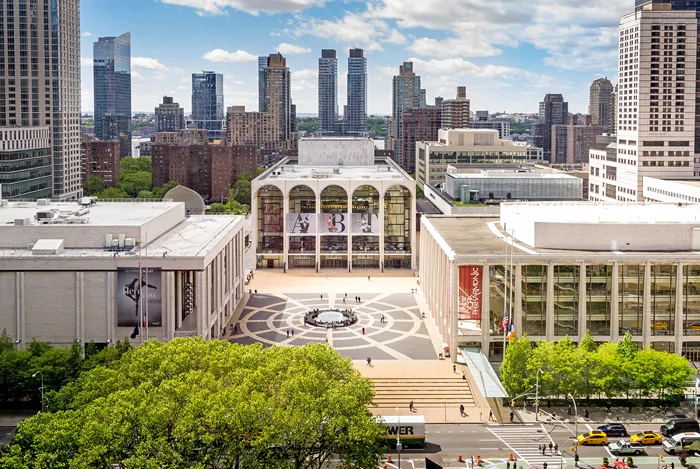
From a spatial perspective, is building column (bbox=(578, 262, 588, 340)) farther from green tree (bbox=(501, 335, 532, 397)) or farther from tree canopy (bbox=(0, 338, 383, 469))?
tree canopy (bbox=(0, 338, 383, 469))

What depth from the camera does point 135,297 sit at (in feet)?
298

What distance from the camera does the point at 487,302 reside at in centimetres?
9262

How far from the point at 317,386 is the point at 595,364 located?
32.5 m

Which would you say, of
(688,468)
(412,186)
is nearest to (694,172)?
(412,186)

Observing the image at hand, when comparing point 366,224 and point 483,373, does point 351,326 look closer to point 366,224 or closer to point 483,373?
point 483,373

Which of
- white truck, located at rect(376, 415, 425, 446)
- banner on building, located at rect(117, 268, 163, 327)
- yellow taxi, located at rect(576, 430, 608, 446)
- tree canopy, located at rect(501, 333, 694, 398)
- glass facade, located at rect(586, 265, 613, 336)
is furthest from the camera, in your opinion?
glass facade, located at rect(586, 265, 613, 336)

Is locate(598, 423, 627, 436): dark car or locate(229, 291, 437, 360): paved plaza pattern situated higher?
locate(229, 291, 437, 360): paved plaza pattern

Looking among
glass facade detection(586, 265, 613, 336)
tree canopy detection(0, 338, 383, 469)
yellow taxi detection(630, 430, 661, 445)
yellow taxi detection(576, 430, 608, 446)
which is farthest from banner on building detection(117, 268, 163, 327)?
yellow taxi detection(630, 430, 661, 445)

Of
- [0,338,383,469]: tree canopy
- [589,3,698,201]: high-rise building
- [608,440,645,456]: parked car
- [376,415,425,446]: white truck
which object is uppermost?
[589,3,698,201]: high-rise building

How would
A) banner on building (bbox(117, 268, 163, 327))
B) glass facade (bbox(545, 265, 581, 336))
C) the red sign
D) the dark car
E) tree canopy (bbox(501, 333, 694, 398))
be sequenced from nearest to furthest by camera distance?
the dark car → tree canopy (bbox(501, 333, 694, 398)) → banner on building (bbox(117, 268, 163, 327)) → glass facade (bbox(545, 265, 581, 336)) → the red sign

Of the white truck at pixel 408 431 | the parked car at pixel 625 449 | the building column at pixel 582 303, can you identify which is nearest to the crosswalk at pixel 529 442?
the parked car at pixel 625 449

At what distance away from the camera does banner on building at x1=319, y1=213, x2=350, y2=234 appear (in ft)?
514

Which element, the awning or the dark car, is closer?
the dark car

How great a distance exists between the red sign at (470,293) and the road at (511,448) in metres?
16.5
